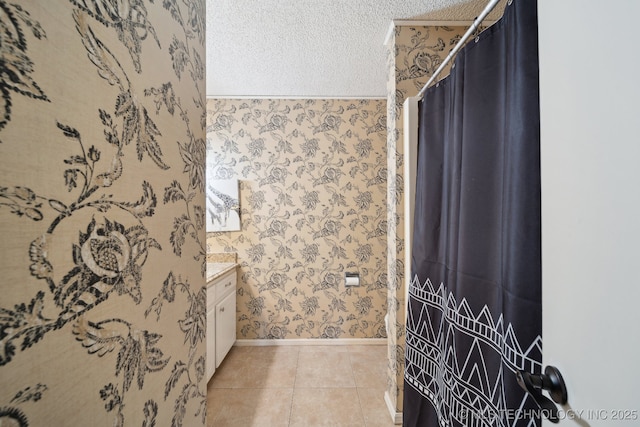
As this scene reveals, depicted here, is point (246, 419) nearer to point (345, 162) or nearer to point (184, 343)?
point (184, 343)

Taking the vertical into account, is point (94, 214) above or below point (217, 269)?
above

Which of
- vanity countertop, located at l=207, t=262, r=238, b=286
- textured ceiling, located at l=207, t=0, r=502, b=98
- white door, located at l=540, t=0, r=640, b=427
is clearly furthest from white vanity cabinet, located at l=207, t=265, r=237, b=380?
white door, located at l=540, t=0, r=640, b=427

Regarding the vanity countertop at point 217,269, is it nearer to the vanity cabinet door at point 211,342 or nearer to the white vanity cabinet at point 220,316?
the white vanity cabinet at point 220,316

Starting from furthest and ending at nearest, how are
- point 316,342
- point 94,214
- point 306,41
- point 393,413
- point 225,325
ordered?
point 316,342, point 225,325, point 306,41, point 393,413, point 94,214

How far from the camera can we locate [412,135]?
4.54 ft

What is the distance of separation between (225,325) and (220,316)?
0.17m

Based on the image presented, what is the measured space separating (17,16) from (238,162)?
2371 mm

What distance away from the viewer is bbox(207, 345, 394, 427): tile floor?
1626 mm

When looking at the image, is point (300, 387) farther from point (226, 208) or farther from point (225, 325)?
point (226, 208)

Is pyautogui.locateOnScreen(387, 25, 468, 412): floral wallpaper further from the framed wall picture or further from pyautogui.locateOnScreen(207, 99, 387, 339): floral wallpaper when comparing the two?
the framed wall picture

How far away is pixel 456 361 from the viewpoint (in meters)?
0.94

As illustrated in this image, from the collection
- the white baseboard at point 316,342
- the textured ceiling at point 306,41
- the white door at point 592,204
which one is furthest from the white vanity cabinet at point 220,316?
the white door at point 592,204

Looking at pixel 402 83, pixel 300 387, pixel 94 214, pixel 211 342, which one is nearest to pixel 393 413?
pixel 300 387

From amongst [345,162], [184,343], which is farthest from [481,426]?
[345,162]
